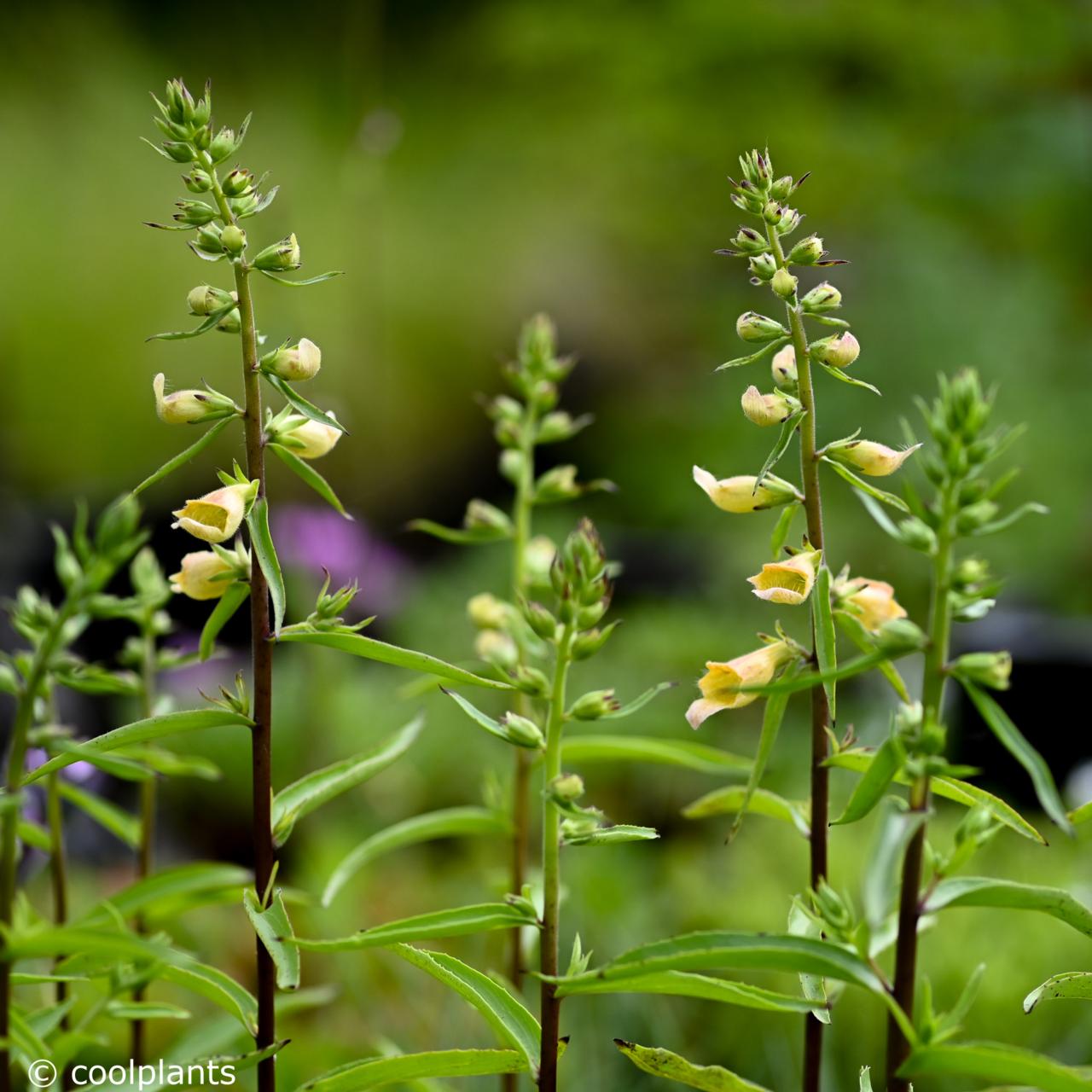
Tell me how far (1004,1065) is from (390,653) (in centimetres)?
27

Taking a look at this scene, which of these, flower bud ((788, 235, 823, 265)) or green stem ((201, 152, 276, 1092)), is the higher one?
flower bud ((788, 235, 823, 265))

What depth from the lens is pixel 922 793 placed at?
0.42 m

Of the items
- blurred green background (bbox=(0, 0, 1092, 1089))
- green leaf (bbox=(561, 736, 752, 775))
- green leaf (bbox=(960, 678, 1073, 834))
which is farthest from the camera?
blurred green background (bbox=(0, 0, 1092, 1089))

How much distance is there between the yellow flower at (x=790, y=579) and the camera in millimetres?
476

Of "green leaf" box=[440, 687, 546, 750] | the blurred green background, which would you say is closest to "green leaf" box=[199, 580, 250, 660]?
"green leaf" box=[440, 687, 546, 750]

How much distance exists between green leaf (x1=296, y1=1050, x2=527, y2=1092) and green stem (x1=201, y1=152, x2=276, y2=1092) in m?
0.04

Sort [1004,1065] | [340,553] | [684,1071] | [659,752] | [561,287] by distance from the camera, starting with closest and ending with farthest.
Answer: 1. [1004,1065]
2. [684,1071]
3. [659,752]
4. [340,553]
5. [561,287]

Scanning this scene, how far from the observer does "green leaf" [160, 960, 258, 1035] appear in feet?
1.67

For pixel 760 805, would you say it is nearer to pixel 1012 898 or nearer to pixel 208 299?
pixel 1012 898

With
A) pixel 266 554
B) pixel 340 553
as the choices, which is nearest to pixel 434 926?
pixel 266 554

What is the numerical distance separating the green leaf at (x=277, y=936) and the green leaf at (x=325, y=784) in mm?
36

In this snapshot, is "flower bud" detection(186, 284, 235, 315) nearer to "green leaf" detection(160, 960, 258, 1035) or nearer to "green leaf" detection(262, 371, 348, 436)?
"green leaf" detection(262, 371, 348, 436)

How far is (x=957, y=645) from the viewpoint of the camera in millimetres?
2057

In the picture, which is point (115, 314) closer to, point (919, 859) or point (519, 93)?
point (519, 93)
